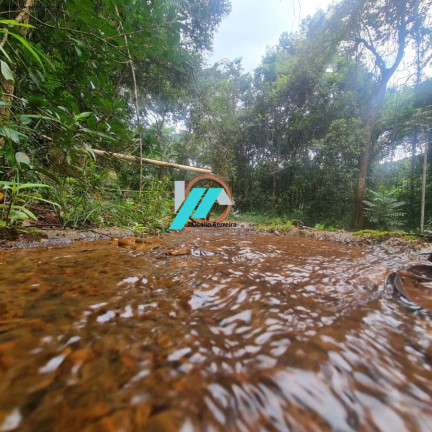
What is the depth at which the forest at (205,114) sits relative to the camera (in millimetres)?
1350

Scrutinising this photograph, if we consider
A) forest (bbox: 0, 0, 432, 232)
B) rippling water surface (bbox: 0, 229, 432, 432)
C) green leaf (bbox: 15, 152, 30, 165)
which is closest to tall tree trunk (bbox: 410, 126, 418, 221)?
forest (bbox: 0, 0, 432, 232)

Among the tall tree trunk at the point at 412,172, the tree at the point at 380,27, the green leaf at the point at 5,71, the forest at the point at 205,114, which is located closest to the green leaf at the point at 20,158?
the forest at the point at 205,114

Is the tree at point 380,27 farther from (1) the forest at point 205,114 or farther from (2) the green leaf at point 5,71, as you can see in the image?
(2) the green leaf at point 5,71

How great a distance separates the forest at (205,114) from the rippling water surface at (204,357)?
831 millimetres

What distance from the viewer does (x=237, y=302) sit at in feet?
2.23

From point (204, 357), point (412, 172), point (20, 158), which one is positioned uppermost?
point (412, 172)

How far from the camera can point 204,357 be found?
16.6 inches

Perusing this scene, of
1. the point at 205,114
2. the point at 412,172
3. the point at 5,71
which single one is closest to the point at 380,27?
the point at 412,172

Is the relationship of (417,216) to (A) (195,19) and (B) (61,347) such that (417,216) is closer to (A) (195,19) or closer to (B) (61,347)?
(A) (195,19)

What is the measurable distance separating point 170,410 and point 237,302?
1.30 ft

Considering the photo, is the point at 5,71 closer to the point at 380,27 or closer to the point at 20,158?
the point at 20,158

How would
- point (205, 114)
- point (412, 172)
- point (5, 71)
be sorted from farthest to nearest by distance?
point (412, 172) → point (205, 114) → point (5, 71)

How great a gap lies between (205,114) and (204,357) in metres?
4.90

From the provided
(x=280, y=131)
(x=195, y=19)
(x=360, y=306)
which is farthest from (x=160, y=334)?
(x=280, y=131)
